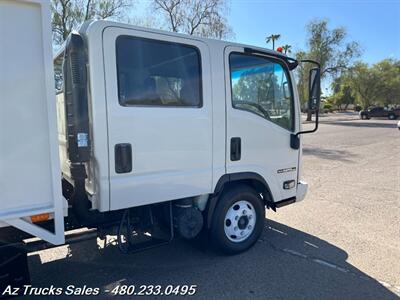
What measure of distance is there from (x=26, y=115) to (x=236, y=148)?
2222mm

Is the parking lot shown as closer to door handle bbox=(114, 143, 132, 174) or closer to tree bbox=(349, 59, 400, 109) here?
door handle bbox=(114, 143, 132, 174)

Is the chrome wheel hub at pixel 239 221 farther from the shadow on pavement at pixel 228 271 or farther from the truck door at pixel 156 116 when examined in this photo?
the truck door at pixel 156 116

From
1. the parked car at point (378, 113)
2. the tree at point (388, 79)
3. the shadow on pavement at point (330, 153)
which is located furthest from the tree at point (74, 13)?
the tree at point (388, 79)

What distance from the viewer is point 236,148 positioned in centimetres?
392

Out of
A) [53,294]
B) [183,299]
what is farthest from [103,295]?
[183,299]

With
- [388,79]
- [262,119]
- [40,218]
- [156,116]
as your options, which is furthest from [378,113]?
[40,218]

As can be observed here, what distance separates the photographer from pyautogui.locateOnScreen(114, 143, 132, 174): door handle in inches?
122

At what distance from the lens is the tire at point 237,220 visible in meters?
3.98

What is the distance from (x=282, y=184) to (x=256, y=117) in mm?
1019

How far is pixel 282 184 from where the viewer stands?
448cm

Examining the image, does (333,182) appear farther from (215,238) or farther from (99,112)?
(99,112)

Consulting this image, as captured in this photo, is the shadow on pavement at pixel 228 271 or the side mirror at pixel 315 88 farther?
the side mirror at pixel 315 88

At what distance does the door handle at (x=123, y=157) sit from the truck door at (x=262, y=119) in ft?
3.91

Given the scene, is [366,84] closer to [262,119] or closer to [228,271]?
[262,119]
